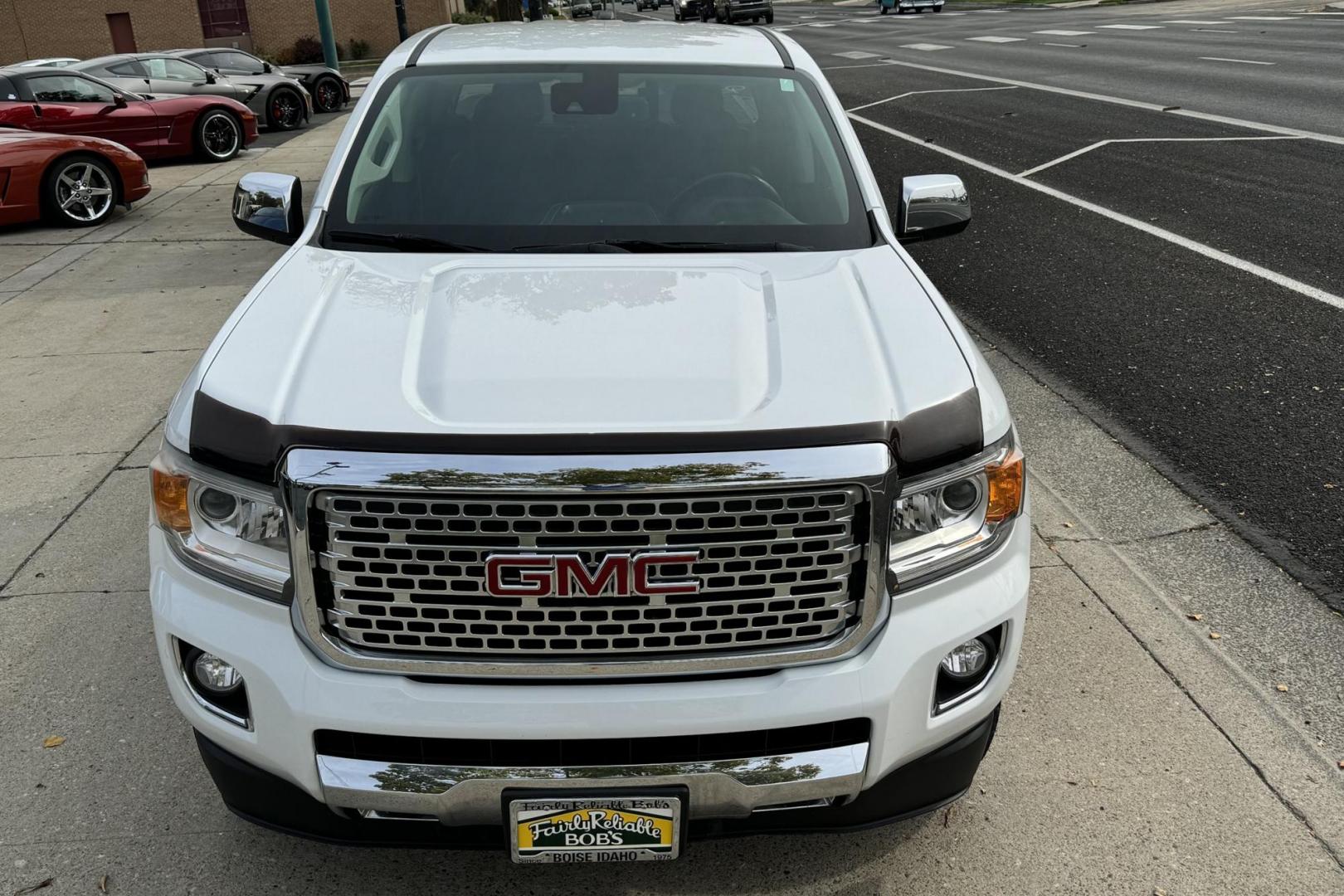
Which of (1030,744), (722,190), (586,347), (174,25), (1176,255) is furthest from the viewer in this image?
(174,25)

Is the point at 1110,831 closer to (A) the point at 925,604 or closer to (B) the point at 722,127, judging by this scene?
(A) the point at 925,604

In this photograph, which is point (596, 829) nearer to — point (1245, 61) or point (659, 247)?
point (659, 247)

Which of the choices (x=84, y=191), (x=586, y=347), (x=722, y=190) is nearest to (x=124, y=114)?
(x=84, y=191)

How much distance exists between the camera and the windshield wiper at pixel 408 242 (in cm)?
348

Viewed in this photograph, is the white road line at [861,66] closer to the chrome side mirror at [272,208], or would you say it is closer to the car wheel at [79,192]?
the car wheel at [79,192]

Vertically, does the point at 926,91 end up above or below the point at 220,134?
below

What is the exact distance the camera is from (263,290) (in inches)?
126

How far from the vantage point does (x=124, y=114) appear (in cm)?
1570

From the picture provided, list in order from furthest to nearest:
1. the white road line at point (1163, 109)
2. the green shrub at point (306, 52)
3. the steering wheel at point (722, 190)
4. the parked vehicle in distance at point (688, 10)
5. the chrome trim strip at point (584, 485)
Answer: the parked vehicle in distance at point (688, 10), the green shrub at point (306, 52), the white road line at point (1163, 109), the steering wheel at point (722, 190), the chrome trim strip at point (584, 485)

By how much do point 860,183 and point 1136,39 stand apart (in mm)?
27628

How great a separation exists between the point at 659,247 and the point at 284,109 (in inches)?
764

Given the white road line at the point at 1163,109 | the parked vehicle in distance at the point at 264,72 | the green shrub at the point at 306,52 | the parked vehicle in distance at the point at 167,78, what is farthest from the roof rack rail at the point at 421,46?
the green shrub at the point at 306,52

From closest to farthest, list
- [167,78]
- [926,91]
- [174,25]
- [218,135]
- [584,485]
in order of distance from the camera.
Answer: [584,485]
[218,135]
[167,78]
[926,91]
[174,25]

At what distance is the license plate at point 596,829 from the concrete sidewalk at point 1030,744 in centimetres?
51
